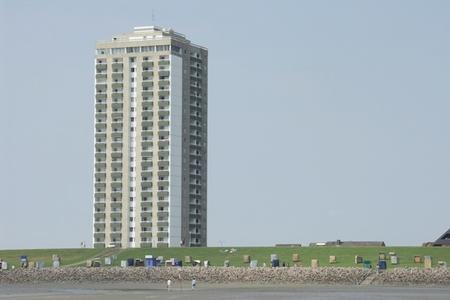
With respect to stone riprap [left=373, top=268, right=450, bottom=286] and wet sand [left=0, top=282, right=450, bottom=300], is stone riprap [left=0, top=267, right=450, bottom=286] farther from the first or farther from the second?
wet sand [left=0, top=282, right=450, bottom=300]

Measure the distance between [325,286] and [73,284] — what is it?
34.2 m

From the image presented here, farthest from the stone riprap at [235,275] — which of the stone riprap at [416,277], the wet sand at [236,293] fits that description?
the wet sand at [236,293]

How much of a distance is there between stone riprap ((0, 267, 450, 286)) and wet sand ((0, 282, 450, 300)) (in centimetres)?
658

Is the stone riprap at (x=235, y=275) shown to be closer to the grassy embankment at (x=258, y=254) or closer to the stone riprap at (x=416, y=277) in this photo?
the stone riprap at (x=416, y=277)

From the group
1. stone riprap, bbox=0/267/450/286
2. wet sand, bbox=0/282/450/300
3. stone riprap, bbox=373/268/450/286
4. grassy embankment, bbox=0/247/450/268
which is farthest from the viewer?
A: grassy embankment, bbox=0/247/450/268

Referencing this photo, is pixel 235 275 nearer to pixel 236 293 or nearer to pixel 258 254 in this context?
pixel 258 254

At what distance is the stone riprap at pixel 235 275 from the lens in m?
131

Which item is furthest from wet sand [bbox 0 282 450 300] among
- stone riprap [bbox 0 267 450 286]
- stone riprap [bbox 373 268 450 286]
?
stone riprap [bbox 373 268 450 286]

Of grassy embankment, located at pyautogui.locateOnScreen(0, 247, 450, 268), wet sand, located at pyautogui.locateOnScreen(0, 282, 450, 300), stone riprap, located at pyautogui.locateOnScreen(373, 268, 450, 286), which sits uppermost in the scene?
grassy embankment, located at pyautogui.locateOnScreen(0, 247, 450, 268)

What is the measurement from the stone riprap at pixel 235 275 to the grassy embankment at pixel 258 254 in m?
11.1

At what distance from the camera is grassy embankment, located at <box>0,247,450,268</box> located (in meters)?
155

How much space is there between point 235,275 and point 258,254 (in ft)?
89.1

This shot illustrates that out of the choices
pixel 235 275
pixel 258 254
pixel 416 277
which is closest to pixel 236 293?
pixel 416 277

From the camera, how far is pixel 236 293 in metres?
112
